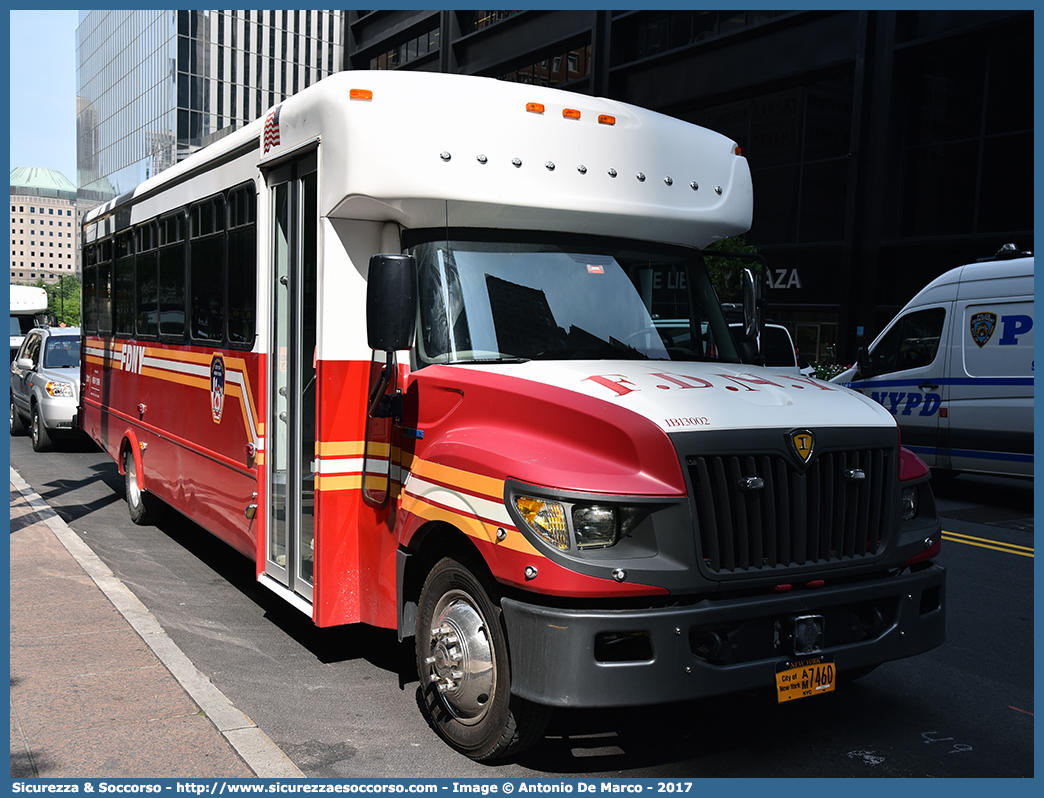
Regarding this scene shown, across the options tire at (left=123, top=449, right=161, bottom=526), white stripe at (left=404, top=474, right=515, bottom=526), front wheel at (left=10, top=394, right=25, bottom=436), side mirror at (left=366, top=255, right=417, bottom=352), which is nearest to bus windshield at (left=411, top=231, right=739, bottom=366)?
side mirror at (left=366, top=255, right=417, bottom=352)

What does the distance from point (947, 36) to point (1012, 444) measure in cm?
1407

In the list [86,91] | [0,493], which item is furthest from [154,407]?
[86,91]

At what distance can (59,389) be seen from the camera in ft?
49.7

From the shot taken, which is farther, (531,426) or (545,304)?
(545,304)

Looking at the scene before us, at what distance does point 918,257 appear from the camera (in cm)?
2316

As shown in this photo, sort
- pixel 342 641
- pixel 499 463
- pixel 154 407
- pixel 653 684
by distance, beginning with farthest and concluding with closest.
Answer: pixel 154 407
pixel 342 641
pixel 499 463
pixel 653 684

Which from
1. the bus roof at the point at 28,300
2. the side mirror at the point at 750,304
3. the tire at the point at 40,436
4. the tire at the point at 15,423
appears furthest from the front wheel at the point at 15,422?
the side mirror at the point at 750,304

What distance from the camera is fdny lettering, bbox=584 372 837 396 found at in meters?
4.21

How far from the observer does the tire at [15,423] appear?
704 inches

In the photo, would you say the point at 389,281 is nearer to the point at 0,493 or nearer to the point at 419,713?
the point at 419,713

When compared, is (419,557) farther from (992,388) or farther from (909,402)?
(909,402)

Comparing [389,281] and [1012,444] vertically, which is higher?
[389,281]

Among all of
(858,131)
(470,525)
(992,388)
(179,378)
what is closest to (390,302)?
(470,525)

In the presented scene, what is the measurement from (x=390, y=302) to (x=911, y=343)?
10.4m
